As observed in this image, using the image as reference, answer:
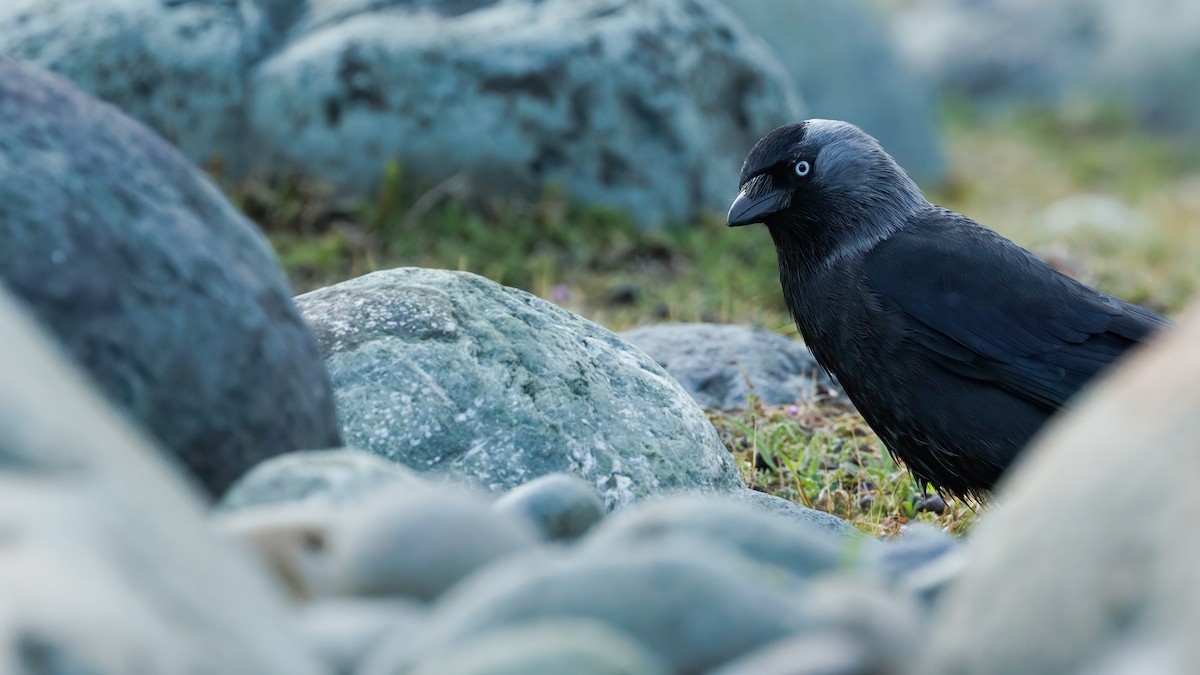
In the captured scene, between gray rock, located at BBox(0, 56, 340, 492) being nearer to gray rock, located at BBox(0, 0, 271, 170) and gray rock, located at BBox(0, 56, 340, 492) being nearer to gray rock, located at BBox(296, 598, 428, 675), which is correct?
gray rock, located at BBox(296, 598, 428, 675)

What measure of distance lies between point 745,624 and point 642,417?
170cm

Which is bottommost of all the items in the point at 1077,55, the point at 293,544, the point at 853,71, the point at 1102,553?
the point at 1077,55

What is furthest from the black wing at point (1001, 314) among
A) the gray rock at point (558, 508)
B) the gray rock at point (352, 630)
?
the gray rock at point (352, 630)

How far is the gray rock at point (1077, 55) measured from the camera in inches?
625

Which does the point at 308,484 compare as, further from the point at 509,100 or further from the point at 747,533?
the point at 509,100

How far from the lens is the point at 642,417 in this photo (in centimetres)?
343

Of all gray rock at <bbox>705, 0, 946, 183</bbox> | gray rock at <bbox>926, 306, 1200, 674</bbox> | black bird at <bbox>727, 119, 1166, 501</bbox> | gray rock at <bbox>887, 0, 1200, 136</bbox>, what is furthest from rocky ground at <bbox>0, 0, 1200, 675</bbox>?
gray rock at <bbox>887, 0, 1200, 136</bbox>

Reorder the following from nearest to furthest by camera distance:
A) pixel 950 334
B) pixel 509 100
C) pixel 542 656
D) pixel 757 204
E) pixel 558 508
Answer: pixel 542 656, pixel 558 508, pixel 950 334, pixel 757 204, pixel 509 100

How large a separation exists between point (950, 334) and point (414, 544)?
106 inches

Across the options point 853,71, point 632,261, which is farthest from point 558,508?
point 853,71

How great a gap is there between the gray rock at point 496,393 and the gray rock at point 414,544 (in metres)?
1.09

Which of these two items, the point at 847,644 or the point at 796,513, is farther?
the point at 796,513

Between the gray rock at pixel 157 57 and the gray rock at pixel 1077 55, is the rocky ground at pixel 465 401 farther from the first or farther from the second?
the gray rock at pixel 1077 55

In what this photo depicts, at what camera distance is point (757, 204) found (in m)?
4.80
